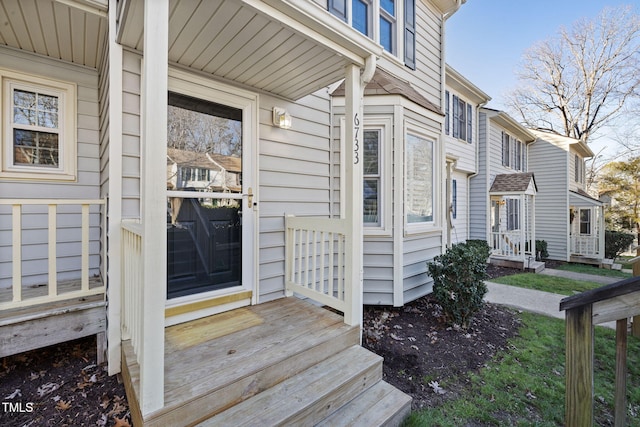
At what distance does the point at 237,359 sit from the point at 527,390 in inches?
101

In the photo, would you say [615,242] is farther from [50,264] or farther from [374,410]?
[50,264]

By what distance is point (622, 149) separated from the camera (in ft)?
51.7

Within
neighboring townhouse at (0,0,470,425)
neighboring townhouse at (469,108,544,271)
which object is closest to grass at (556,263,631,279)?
neighboring townhouse at (469,108,544,271)

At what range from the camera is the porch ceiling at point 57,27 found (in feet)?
7.20

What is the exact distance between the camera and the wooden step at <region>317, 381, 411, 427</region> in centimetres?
185

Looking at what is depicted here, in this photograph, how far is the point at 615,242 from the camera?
1035 centimetres

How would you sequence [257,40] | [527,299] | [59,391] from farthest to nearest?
[527,299] < [257,40] < [59,391]

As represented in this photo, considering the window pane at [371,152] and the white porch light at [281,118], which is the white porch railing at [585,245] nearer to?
the window pane at [371,152]

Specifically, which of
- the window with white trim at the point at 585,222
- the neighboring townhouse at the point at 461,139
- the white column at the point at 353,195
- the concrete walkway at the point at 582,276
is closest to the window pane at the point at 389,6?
the neighboring townhouse at the point at 461,139

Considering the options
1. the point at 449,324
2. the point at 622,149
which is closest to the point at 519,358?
the point at 449,324

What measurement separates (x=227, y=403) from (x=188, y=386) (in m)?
0.25

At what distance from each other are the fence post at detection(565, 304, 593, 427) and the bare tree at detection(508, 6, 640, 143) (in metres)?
20.6

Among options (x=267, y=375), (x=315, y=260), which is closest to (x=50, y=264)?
(x=267, y=375)

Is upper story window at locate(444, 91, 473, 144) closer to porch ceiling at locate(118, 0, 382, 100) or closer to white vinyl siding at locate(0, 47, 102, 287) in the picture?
porch ceiling at locate(118, 0, 382, 100)
